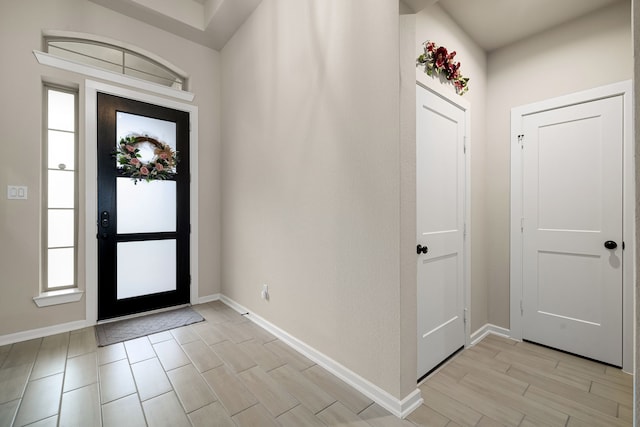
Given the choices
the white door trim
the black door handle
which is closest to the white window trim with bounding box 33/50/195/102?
the black door handle

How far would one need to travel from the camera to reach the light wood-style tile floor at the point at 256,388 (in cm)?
153

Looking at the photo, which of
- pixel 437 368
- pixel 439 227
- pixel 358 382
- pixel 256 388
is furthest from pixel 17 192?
pixel 437 368

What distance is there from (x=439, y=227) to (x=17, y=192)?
3.58m

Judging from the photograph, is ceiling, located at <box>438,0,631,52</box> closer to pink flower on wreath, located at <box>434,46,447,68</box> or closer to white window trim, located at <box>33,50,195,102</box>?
pink flower on wreath, located at <box>434,46,447,68</box>

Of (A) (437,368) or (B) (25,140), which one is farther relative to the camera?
(B) (25,140)

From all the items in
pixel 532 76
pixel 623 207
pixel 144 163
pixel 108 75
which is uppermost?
pixel 108 75

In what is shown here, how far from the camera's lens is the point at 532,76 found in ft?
8.17

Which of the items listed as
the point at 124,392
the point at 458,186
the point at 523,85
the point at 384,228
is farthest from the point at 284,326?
the point at 523,85

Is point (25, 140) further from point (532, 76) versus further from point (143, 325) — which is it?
point (532, 76)

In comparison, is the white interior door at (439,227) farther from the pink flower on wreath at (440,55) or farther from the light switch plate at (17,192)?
the light switch plate at (17,192)

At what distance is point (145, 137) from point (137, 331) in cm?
201

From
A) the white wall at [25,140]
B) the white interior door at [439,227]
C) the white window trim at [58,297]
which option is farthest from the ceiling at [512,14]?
the white window trim at [58,297]

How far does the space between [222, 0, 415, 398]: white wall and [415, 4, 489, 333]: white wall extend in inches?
36.3

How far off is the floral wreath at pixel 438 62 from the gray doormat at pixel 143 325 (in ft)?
10.1
